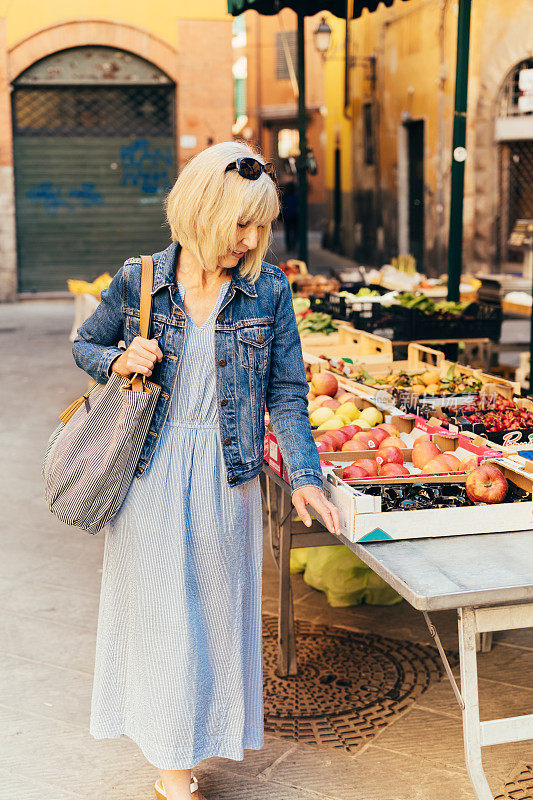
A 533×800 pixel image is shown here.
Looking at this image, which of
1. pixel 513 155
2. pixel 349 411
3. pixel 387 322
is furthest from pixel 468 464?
pixel 513 155

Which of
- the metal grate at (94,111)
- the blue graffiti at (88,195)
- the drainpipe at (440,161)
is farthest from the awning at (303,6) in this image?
the blue graffiti at (88,195)

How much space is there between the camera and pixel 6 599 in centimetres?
446

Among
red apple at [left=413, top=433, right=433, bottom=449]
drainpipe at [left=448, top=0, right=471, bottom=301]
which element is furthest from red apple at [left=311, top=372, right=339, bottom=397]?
drainpipe at [left=448, top=0, right=471, bottom=301]

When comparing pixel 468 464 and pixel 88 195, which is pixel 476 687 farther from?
pixel 88 195

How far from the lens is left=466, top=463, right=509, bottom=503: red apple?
2709 millimetres

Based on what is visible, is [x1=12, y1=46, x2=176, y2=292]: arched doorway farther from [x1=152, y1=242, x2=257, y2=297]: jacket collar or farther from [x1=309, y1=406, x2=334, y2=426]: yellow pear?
[x1=152, y1=242, x2=257, y2=297]: jacket collar

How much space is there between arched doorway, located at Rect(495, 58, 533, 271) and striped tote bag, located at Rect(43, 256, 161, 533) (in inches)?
487

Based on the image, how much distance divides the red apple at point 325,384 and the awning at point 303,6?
13.1 ft

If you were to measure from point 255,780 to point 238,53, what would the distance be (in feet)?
120

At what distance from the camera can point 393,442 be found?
134 inches

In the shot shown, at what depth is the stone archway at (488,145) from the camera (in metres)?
13.4

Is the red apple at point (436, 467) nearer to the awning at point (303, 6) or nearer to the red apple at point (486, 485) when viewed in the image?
the red apple at point (486, 485)

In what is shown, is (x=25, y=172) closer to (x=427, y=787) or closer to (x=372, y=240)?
(x=372, y=240)

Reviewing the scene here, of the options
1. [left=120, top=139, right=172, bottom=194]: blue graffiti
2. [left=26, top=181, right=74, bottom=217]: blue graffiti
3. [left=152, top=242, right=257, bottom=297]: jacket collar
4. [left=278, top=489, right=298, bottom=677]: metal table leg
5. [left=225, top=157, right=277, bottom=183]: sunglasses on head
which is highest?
[left=120, top=139, right=172, bottom=194]: blue graffiti
